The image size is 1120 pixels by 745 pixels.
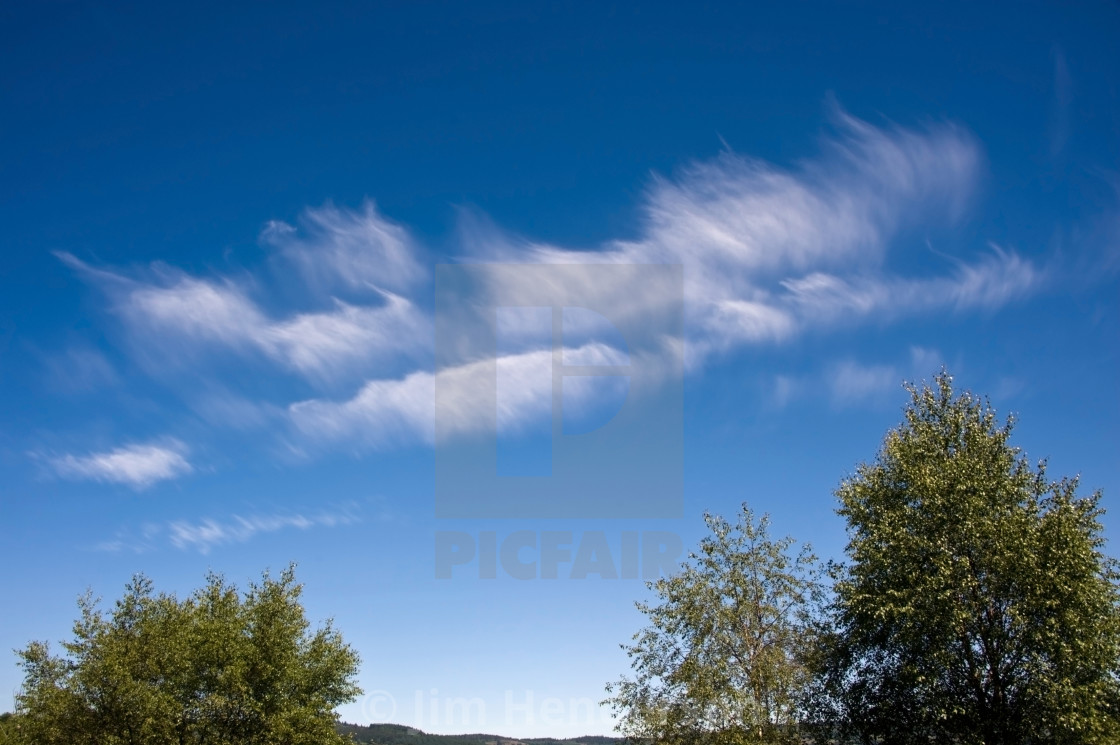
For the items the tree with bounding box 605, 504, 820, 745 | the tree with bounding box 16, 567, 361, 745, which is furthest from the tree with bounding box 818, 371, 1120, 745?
the tree with bounding box 16, 567, 361, 745

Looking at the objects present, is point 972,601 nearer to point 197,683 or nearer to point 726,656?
point 726,656

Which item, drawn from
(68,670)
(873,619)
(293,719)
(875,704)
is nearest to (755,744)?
(875,704)

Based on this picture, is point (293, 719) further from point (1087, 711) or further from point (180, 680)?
point (1087, 711)

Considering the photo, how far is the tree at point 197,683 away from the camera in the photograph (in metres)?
43.3

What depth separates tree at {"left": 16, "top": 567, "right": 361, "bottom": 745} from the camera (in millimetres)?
43281

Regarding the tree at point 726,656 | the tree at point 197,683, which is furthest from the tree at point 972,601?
the tree at point 197,683

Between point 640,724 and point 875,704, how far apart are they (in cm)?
1276

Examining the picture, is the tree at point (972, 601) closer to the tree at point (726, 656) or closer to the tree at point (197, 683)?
the tree at point (726, 656)

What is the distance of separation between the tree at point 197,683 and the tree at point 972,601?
34125mm

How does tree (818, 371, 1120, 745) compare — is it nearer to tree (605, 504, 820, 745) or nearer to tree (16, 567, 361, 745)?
tree (605, 504, 820, 745)

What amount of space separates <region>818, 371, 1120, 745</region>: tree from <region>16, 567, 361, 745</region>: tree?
3412cm

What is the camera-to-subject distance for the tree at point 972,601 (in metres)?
27.8

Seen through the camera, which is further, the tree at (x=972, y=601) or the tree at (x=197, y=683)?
the tree at (x=197, y=683)

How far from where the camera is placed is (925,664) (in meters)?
30.8
